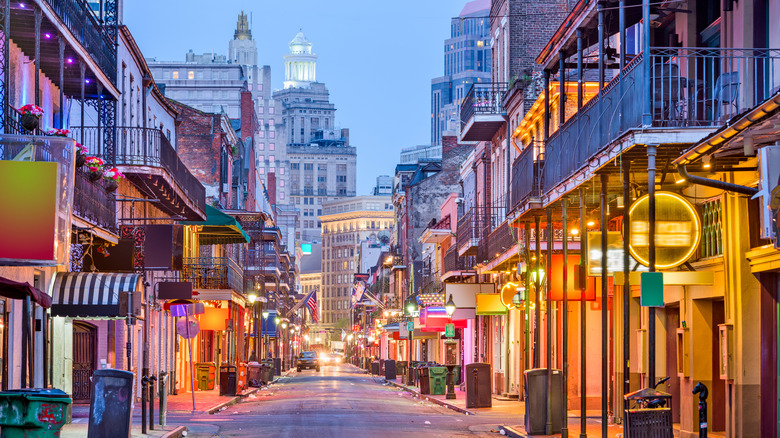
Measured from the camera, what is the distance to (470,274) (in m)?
45.7

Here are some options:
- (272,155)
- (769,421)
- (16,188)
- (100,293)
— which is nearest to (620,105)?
(769,421)

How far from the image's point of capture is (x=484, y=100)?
38469 millimetres

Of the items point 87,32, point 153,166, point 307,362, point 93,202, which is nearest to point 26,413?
point 93,202

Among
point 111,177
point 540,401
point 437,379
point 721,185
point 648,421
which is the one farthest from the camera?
point 437,379

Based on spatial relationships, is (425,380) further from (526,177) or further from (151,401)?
(151,401)

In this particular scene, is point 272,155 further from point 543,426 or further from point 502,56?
point 543,426

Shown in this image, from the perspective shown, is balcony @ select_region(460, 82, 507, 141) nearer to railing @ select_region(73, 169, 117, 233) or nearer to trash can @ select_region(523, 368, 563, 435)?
railing @ select_region(73, 169, 117, 233)

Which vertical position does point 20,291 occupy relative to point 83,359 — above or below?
above

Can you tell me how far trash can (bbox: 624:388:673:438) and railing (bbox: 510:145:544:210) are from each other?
303 inches

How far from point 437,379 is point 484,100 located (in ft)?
31.3

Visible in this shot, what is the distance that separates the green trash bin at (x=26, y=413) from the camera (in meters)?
12.3

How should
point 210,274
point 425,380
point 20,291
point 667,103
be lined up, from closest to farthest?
point 20,291
point 667,103
point 425,380
point 210,274

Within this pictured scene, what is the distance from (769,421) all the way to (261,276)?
144 feet

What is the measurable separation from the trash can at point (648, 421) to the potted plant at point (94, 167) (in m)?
12.3
